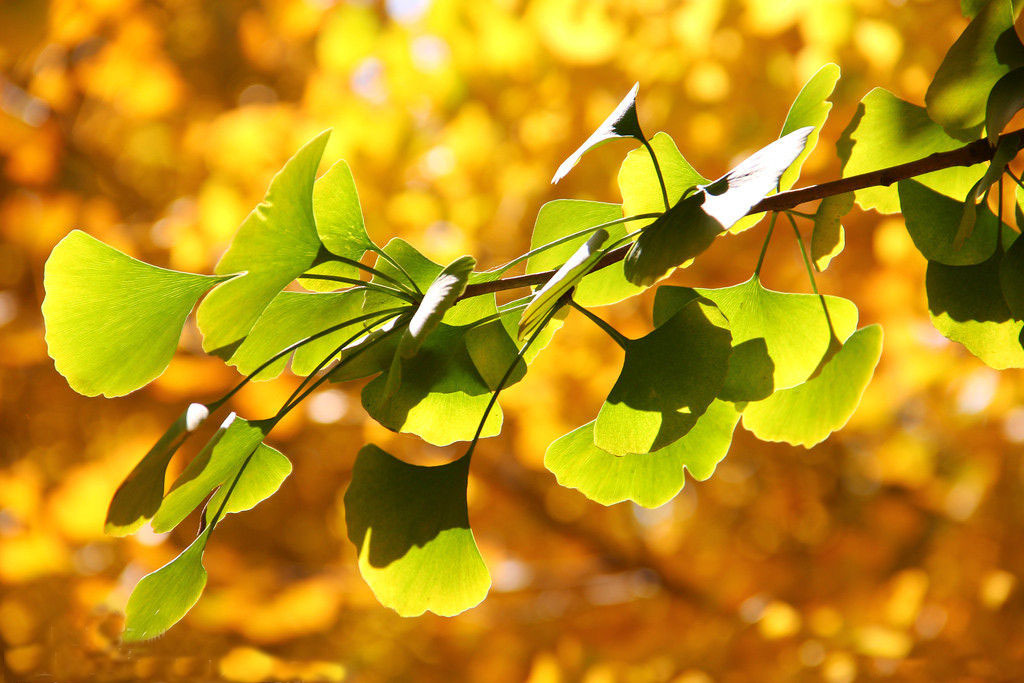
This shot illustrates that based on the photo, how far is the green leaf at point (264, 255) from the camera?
0.15m

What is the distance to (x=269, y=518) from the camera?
111 cm

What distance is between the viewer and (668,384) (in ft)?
0.54

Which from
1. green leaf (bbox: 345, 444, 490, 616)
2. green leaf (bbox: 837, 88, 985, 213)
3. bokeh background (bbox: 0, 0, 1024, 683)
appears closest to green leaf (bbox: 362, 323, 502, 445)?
green leaf (bbox: 345, 444, 490, 616)

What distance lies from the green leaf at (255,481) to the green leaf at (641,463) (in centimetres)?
7

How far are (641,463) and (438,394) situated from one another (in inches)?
2.4

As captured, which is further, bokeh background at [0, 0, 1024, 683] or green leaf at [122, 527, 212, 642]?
bokeh background at [0, 0, 1024, 683]

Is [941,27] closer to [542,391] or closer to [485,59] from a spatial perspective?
[485,59]

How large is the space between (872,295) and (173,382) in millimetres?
1011

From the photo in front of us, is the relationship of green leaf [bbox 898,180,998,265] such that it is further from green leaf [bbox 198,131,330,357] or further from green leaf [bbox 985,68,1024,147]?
green leaf [bbox 198,131,330,357]

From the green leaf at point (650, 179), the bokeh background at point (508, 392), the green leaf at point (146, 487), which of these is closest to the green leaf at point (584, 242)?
the green leaf at point (650, 179)

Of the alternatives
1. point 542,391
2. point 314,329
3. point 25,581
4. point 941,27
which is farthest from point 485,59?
point 25,581

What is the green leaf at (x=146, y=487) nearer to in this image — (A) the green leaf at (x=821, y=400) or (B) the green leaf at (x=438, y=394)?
(B) the green leaf at (x=438, y=394)

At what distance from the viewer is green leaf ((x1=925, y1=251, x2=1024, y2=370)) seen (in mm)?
198

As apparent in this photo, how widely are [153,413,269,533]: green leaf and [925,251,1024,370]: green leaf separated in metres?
0.19
